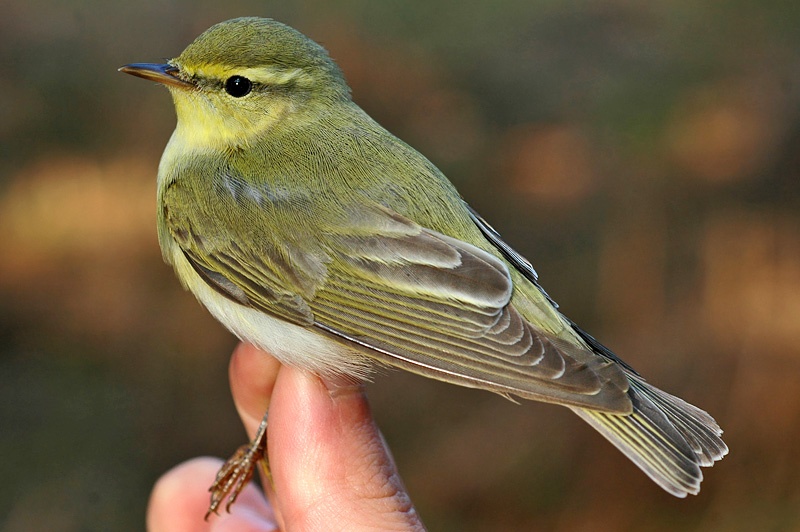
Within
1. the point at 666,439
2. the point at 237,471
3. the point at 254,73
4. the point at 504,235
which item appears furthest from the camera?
the point at 504,235

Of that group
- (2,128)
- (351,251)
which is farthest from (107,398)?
(351,251)

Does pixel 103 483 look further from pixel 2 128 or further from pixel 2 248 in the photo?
pixel 2 128

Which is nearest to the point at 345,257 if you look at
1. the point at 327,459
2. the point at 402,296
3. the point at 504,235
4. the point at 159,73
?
the point at 402,296

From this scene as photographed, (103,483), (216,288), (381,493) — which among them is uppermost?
(216,288)

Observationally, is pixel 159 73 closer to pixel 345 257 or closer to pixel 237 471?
pixel 345 257

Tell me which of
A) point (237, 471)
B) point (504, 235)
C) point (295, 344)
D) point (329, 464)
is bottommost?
point (504, 235)

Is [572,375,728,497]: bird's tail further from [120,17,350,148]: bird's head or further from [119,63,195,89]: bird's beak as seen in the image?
[119,63,195,89]: bird's beak

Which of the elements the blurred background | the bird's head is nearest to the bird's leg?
the bird's head
